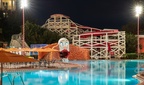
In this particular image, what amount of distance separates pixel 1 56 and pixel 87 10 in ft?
253

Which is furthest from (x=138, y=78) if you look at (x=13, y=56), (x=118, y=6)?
(x=118, y=6)

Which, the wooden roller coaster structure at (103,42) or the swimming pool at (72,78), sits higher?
the wooden roller coaster structure at (103,42)

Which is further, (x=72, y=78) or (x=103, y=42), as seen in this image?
(x=103, y=42)

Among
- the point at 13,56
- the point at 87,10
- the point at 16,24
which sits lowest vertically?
the point at 13,56

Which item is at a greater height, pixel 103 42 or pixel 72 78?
pixel 103 42

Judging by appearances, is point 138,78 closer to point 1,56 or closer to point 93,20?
point 1,56

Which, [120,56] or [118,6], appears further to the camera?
[118,6]

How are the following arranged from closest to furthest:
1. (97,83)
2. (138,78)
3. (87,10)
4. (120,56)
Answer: (97,83)
(138,78)
(120,56)
(87,10)

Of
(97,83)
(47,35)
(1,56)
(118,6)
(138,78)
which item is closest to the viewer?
(1,56)

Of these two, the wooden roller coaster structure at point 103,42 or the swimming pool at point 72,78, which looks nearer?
the swimming pool at point 72,78

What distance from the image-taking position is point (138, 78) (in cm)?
1590

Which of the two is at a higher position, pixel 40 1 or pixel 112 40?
pixel 40 1

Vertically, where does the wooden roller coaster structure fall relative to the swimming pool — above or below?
above

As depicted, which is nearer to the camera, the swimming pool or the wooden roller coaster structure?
the swimming pool
